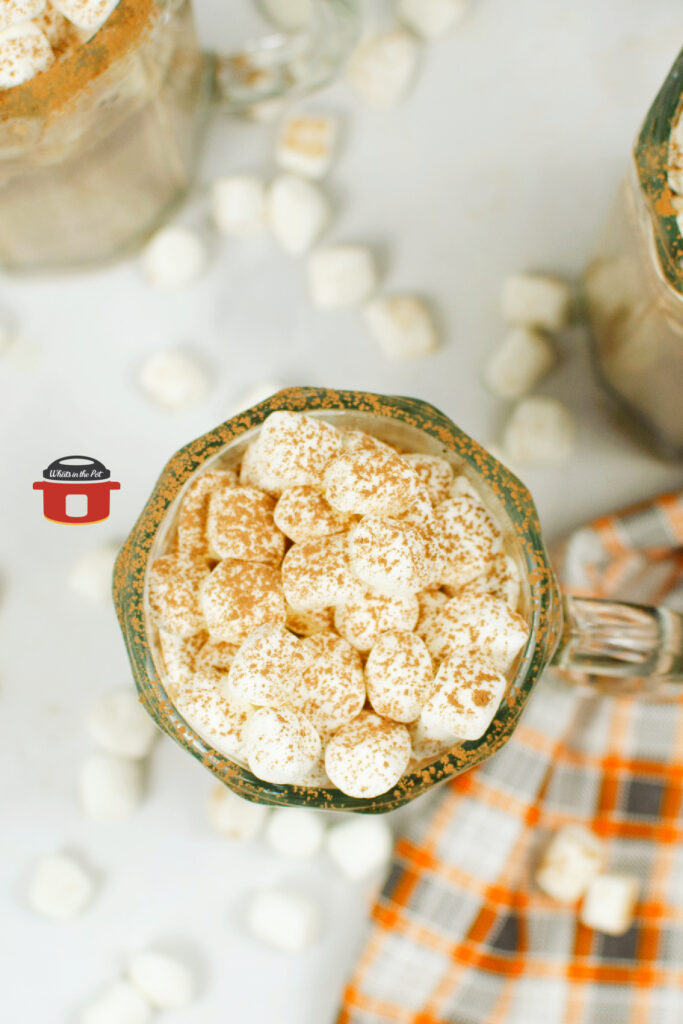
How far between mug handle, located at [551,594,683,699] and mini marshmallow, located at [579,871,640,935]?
0.25 m

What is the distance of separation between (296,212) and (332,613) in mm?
483

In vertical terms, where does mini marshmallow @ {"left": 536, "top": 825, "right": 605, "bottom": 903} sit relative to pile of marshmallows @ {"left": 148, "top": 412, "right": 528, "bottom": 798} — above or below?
below

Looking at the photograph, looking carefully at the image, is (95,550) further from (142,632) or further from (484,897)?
(484,897)

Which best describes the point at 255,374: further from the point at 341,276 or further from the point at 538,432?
the point at 538,432

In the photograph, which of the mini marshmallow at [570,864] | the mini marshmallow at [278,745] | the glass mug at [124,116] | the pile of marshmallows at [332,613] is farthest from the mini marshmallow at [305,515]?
the mini marshmallow at [570,864]

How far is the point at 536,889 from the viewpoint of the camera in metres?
0.90

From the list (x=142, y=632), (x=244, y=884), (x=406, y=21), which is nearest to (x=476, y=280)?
(x=406, y=21)

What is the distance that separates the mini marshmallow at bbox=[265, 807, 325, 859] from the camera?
2.99 feet

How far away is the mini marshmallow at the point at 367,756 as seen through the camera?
563 millimetres

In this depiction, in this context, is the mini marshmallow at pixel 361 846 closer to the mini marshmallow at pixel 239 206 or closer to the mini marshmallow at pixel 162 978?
the mini marshmallow at pixel 162 978

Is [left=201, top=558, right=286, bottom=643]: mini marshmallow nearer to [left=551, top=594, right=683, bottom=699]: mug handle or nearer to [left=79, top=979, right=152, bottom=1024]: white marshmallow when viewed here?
[left=551, top=594, right=683, bottom=699]: mug handle

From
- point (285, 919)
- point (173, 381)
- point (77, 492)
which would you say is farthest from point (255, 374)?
point (285, 919)

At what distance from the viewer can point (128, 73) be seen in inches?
27.3

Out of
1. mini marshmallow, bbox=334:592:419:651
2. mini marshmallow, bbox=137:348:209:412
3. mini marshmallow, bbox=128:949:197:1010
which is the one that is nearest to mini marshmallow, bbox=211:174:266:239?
mini marshmallow, bbox=137:348:209:412
